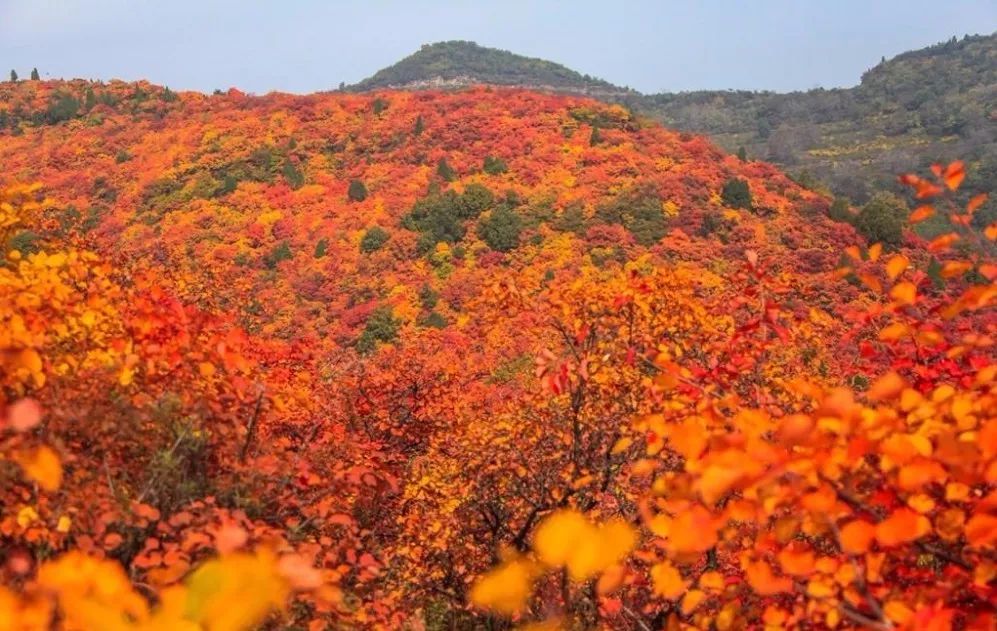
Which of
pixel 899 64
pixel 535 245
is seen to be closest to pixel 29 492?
pixel 535 245

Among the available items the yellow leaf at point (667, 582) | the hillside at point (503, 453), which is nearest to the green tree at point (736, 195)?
the hillside at point (503, 453)

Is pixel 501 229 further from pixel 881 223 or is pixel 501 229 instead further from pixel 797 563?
pixel 797 563

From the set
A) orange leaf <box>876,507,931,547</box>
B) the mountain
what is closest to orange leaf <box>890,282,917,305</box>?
orange leaf <box>876,507,931,547</box>

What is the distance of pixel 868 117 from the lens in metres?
144

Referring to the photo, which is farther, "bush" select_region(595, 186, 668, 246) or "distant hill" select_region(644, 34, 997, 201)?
"distant hill" select_region(644, 34, 997, 201)

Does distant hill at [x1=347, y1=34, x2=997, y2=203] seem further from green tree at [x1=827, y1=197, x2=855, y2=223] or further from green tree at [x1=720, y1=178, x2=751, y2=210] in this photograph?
green tree at [x1=720, y1=178, x2=751, y2=210]

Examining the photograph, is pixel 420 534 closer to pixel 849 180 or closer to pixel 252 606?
pixel 252 606

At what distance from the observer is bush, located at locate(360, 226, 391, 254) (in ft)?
137

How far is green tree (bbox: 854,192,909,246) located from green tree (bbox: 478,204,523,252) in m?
18.2

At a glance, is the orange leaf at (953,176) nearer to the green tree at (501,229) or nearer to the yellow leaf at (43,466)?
the yellow leaf at (43,466)

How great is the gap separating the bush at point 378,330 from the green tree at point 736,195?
65.0ft

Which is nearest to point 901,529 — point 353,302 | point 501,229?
point 353,302

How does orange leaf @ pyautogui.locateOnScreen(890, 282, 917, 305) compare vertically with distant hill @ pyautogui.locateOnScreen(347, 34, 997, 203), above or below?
below

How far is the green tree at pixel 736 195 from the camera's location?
42781 millimetres
